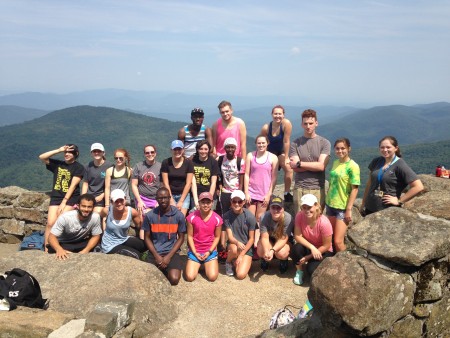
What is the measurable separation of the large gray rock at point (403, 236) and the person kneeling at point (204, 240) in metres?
4.20

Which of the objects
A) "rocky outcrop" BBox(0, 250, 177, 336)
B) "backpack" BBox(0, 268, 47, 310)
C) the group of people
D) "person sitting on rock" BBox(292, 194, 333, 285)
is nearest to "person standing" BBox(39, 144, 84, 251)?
the group of people

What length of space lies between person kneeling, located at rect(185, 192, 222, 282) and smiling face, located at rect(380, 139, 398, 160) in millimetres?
3515

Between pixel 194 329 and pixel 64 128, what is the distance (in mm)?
212700

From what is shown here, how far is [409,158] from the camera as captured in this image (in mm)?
115625

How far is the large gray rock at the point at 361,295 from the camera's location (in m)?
3.54

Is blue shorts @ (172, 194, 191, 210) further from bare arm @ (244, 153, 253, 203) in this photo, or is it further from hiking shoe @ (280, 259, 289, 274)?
hiking shoe @ (280, 259, 289, 274)

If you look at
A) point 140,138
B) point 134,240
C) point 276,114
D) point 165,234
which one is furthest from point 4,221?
point 140,138

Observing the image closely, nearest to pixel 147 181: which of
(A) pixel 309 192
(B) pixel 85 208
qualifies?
(B) pixel 85 208

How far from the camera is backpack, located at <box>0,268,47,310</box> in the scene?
5.73 m

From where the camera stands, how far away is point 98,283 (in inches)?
264

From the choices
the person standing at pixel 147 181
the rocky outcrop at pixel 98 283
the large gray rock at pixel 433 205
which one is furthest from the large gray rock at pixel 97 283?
the large gray rock at pixel 433 205

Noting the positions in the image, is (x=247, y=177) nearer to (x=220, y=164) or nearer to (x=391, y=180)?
(x=220, y=164)

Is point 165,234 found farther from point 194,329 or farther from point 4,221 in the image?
point 4,221

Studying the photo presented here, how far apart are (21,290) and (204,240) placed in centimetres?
356
